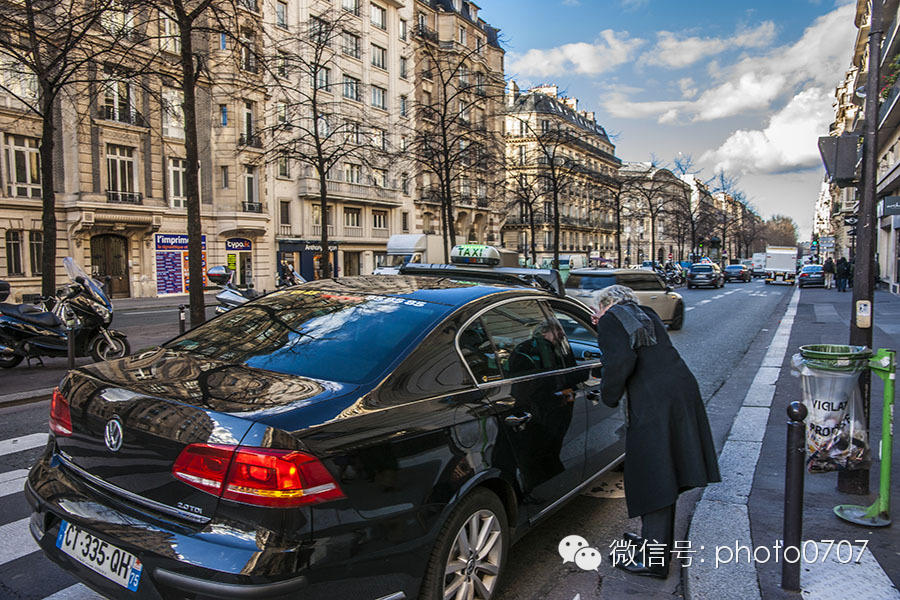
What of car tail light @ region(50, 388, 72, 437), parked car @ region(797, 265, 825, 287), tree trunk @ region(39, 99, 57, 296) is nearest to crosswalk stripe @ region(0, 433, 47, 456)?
car tail light @ region(50, 388, 72, 437)

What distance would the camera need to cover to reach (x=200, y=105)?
33344 mm

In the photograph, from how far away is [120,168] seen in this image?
2980 cm

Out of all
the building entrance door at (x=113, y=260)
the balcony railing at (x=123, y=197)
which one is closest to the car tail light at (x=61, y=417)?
the building entrance door at (x=113, y=260)

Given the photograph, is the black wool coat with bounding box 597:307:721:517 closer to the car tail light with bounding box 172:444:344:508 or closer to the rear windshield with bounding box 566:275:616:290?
the car tail light with bounding box 172:444:344:508

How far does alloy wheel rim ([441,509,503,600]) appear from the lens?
2.76m

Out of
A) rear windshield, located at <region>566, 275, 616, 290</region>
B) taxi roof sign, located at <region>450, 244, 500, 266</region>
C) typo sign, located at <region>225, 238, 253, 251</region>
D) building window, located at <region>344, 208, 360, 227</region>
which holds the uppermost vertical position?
building window, located at <region>344, 208, 360, 227</region>

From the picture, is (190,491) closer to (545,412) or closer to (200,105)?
(545,412)

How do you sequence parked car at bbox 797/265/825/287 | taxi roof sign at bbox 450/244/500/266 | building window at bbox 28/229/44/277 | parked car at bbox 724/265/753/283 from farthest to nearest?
parked car at bbox 724/265/753/283 < parked car at bbox 797/265/825/287 < building window at bbox 28/229/44/277 < taxi roof sign at bbox 450/244/500/266

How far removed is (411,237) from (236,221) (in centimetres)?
1097

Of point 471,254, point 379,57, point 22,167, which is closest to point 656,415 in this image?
point 471,254

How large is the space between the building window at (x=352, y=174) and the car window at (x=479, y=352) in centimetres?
4077

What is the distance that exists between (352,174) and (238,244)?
1120cm

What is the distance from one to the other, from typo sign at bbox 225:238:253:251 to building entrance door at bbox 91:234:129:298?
5.51 meters

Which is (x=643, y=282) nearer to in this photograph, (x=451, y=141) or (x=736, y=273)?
(x=451, y=141)
